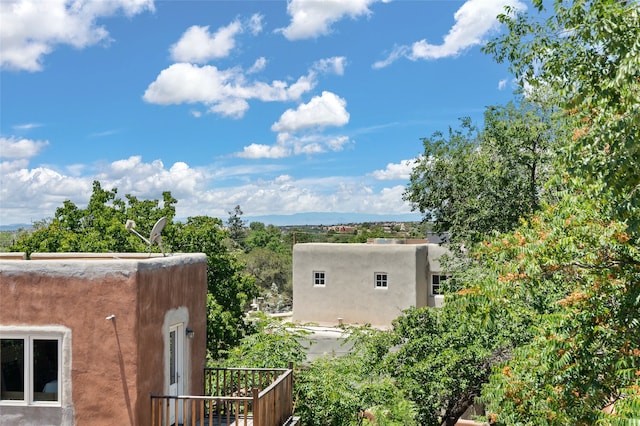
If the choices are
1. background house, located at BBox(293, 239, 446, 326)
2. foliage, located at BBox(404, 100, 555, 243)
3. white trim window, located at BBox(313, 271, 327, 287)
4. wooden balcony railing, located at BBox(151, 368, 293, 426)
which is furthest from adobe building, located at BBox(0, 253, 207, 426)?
white trim window, located at BBox(313, 271, 327, 287)

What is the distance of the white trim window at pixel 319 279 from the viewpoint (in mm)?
31016

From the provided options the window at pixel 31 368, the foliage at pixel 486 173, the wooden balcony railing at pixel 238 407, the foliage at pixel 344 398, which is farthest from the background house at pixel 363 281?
→ the window at pixel 31 368

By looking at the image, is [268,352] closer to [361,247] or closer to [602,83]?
[602,83]

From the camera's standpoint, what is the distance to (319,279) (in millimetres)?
31125

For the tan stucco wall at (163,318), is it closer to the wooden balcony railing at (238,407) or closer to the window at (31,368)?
the wooden balcony railing at (238,407)

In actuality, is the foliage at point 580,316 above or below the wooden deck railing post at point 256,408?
above

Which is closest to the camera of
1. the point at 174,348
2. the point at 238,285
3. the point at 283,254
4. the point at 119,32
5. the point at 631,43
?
the point at 631,43

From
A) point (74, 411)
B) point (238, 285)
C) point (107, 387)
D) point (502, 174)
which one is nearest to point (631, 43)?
point (107, 387)

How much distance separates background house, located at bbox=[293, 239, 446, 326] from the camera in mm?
29562

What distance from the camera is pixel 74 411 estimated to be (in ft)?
32.4

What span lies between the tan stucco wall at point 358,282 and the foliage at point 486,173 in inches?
196

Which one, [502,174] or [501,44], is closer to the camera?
[501,44]

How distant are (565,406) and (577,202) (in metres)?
3.28

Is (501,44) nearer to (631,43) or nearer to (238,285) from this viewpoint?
(631,43)
